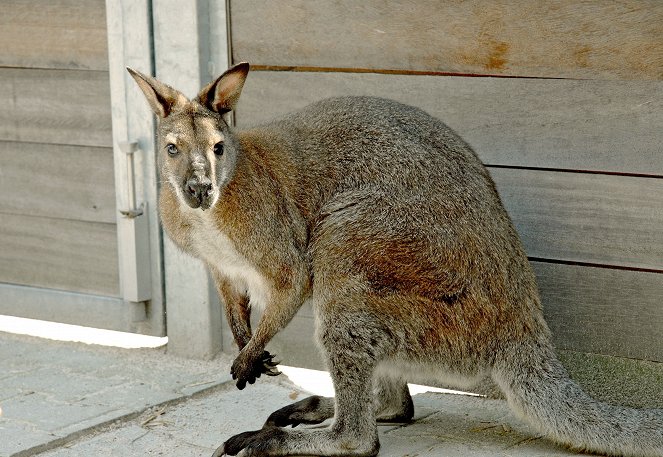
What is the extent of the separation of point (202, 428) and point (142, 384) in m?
0.60

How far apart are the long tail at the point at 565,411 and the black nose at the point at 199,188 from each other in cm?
108

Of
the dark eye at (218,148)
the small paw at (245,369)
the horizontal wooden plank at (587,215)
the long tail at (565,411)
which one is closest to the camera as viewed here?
the long tail at (565,411)

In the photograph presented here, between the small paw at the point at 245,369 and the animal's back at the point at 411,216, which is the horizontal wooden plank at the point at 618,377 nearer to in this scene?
the animal's back at the point at 411,216

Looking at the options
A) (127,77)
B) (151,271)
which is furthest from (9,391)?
(127,77)

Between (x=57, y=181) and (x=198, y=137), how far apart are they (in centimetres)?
193

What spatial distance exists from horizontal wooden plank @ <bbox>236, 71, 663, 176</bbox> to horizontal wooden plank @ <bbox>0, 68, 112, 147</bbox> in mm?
1157

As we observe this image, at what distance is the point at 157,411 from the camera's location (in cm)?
448

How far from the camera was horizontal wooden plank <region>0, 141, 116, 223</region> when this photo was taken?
5.39 metres

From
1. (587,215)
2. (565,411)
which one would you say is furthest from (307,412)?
(587,215)

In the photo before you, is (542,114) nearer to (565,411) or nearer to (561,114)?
(561,114)

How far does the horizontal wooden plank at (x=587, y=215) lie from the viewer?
4078 mm

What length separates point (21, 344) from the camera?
534 centimetres

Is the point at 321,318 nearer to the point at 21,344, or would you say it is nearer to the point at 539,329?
the point at 539,329

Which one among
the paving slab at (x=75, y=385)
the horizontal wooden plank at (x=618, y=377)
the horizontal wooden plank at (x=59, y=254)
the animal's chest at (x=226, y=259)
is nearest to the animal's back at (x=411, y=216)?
the animal's chest at (x=226, y=259)
